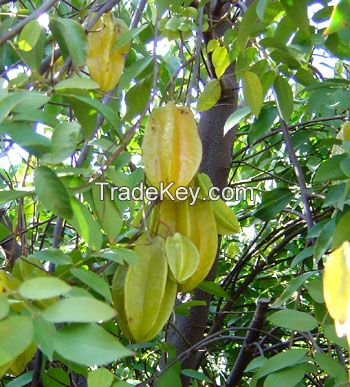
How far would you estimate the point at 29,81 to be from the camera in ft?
3.11

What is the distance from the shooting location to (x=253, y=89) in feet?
4.00

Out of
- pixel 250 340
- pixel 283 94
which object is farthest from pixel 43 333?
pixel 250 340

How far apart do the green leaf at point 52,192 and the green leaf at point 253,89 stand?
540mm

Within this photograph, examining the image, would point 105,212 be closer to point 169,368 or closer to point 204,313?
point 169,368

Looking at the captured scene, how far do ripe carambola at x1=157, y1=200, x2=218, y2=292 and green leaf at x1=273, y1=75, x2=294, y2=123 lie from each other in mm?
323

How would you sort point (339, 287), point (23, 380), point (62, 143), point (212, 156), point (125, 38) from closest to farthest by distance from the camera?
point (339, 287)
point (62, 143)
point (125, 38)
point (23, 380)
point (212, 156)

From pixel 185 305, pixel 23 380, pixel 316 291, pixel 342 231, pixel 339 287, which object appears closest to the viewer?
pixel 339 287

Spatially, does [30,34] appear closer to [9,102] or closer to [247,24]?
[9,102]

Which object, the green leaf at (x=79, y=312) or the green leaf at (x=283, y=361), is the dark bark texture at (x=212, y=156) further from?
the green leaf at (x=79, y=312)

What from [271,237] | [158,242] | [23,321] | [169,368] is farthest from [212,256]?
[271,237]

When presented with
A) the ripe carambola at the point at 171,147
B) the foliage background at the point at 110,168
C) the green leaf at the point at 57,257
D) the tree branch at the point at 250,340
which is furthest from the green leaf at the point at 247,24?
the tree branch at the point at 250,340

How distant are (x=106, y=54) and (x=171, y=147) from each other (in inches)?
10.9

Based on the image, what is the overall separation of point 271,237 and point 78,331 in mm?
1558

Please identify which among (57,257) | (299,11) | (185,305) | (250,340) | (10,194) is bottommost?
(250,340)
